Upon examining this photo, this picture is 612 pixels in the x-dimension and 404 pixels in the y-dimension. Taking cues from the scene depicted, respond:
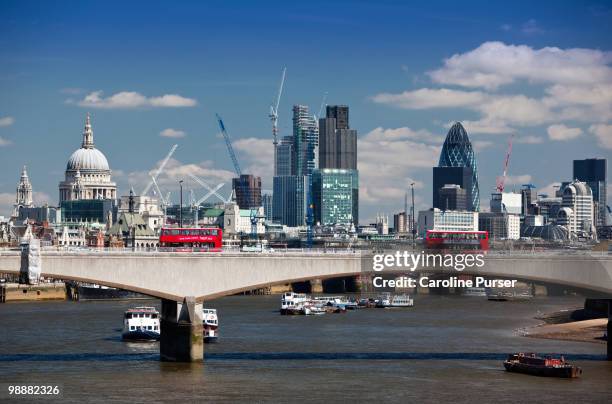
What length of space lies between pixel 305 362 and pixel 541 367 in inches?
540

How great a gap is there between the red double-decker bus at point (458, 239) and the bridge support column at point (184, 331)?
5335 cm

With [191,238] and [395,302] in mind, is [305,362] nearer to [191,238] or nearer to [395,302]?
[191,238]

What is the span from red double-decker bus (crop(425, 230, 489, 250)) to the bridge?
46.3 meters

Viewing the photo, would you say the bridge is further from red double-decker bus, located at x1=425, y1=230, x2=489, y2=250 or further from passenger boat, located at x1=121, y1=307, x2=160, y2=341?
red double-decker bus, located at x1=425, y1=230, x2=489, y2=250

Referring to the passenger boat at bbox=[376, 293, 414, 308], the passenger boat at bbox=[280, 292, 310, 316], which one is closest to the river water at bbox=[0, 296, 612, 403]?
the passenger boat at bbox=[280, 292, 310, 316]

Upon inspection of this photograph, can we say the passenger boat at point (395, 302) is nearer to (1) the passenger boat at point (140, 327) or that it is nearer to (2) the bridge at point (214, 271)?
(1) the passenger boat at point (140, 327)

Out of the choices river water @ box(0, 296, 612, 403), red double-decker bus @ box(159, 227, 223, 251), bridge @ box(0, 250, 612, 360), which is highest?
red double-decker bus @ box(159, 227, 223, 251)

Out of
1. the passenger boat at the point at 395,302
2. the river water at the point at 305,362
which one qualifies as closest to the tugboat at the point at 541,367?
the river water at the point at 305,362

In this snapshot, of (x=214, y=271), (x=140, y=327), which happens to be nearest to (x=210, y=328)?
(x=140, y=327)

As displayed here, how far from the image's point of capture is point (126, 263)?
7225cm

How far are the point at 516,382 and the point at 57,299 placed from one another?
100410mm

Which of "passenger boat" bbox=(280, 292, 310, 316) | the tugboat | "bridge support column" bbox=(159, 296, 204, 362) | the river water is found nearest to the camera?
the river water

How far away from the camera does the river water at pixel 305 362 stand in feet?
209

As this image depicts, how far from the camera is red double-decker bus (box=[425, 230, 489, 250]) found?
12754cm
